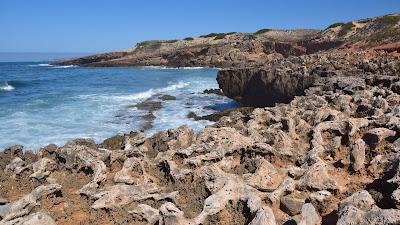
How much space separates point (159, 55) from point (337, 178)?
326ft

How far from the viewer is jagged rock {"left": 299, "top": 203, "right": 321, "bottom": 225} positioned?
22.0ft

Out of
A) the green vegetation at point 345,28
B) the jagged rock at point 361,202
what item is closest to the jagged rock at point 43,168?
the jagged rock at point 361,202

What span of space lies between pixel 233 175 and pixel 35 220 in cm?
391

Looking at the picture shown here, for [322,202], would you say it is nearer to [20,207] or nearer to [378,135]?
[378,135]

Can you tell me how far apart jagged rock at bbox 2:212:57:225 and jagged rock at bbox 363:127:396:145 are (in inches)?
290

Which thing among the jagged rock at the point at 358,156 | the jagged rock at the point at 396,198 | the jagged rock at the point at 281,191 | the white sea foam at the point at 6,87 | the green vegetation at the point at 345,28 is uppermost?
the green vegetation at the point at 345,28

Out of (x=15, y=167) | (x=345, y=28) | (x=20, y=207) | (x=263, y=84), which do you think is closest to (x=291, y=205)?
(x=20, y=207)

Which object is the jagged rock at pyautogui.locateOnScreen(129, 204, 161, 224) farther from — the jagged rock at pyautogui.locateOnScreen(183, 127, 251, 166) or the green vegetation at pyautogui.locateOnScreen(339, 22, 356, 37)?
the green vegetation at pyautogui.locateOnScreen(339, 22, 356, 37)

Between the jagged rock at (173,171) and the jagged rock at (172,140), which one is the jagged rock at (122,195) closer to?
the jagged rock at (173,171)

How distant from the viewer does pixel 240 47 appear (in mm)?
94625

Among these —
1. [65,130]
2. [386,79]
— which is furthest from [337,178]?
[65,130]

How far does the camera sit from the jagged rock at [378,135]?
10.3m

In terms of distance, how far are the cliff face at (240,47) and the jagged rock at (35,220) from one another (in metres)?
55.5

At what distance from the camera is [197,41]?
116750 mm
